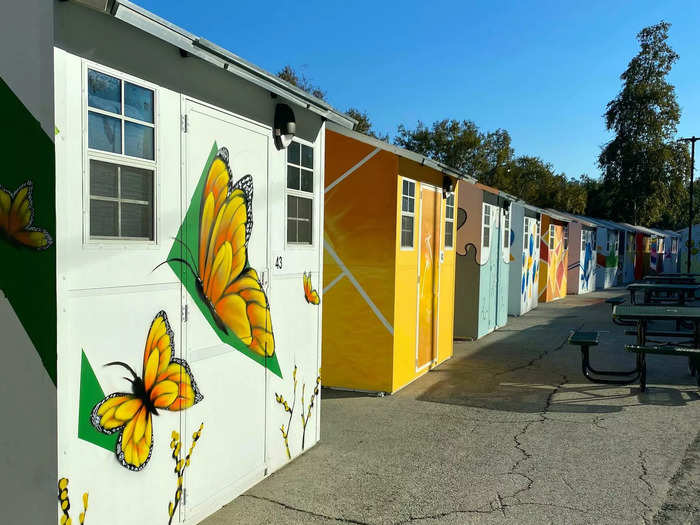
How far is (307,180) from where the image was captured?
18.0 ft

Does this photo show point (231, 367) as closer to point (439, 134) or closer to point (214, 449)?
point (214, 449)

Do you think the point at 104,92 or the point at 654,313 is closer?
the point at 104,92

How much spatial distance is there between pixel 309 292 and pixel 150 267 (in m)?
2.25

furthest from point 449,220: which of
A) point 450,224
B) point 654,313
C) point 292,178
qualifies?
point 292,178

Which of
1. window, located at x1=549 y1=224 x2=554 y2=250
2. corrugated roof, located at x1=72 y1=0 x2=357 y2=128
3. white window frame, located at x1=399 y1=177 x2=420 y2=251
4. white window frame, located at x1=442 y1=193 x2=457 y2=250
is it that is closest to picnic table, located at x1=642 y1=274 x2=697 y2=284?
window, located at x1=549 y1=224 x2=554 y2=250

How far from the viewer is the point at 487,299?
1311cm

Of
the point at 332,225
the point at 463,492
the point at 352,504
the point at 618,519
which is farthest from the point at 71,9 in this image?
the point at 332,225

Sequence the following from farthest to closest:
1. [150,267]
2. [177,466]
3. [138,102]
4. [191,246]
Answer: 1. [191,246]
2. [177,466]
3. [150,267]
4. [138,102]

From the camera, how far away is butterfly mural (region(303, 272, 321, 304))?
5.51 meters

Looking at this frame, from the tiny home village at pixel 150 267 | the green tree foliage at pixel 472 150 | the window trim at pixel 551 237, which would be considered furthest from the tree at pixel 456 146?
the tiny home village at pixel 150 267

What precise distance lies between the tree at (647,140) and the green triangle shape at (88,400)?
143ft

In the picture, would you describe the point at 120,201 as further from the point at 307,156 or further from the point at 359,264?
the point at 359,264

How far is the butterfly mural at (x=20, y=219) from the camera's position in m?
2.51

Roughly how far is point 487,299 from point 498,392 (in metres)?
5.37
